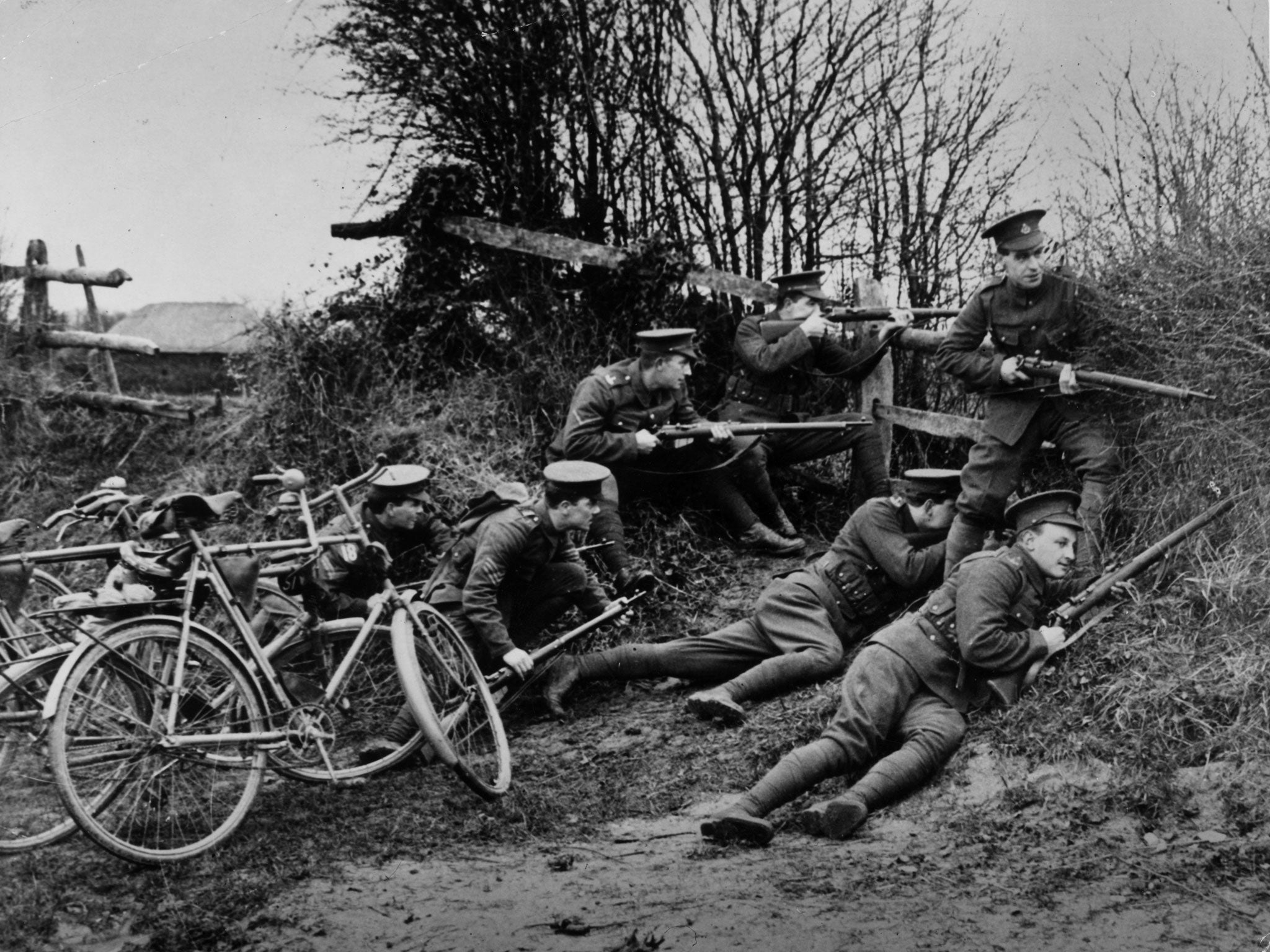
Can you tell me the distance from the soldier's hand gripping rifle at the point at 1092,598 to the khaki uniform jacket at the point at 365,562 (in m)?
2.85

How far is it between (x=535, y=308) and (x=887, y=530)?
3.59m

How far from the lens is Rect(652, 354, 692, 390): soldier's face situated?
23.9 feet

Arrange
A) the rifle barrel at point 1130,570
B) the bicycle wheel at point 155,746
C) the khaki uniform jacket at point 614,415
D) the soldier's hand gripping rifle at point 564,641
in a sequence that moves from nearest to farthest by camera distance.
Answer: the bicycle wheel at point 155,746, the rifle barrel at point 1130,570, the soldier's hand gripping rifle at point 564,641, the khaki uniform jacket at point 614,415

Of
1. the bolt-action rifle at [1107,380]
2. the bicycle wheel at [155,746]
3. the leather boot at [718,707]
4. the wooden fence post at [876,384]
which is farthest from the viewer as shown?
the wooden fence post at [876,384]

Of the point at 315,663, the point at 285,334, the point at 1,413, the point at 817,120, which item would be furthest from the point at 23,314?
the point at 817,120

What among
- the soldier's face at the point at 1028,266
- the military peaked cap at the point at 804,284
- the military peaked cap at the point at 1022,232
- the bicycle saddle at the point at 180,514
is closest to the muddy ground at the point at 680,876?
the bicycle saddle at the point at 180,514

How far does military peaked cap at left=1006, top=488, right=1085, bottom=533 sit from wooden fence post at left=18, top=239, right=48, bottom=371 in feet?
24.8

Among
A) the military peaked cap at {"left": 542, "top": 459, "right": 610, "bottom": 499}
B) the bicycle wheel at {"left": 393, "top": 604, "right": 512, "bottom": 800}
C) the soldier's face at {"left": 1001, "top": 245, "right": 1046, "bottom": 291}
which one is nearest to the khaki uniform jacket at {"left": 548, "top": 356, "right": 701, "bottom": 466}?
the military peaked cap at {"left": 542, "top": 459, "right": 610, "bottom": 499}

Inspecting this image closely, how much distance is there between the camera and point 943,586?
17.4 ft

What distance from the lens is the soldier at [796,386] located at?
7.57 metres

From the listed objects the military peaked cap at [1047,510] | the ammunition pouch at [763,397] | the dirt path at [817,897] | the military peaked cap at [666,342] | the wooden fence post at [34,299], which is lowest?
the dirt path at [817,897]

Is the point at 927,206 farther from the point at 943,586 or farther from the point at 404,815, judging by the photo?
the point at 404,815

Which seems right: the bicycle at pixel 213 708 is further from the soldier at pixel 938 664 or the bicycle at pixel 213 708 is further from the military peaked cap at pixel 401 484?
the soldier at pixel 938 664

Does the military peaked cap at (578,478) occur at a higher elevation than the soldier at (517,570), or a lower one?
higher
